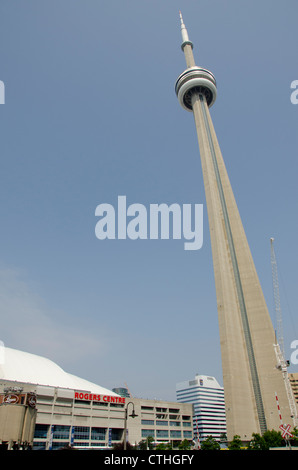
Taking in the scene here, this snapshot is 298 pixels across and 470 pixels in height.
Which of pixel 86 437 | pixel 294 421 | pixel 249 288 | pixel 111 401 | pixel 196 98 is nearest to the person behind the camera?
pixel 294 421

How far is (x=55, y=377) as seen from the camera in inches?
4540

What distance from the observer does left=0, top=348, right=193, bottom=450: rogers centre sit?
7869 cm

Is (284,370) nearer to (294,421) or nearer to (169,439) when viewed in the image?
(294,421)

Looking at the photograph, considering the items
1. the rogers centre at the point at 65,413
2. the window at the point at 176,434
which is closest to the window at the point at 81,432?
the rogers centre at the point at 65,413

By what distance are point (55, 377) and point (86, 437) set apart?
23678 mm

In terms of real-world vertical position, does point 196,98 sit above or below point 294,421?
above

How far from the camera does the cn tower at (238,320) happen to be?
3031 inches

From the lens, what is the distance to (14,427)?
74.9 metres

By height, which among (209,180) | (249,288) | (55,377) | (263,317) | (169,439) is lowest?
(169,439)

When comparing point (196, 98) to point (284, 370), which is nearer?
point (284, 370)

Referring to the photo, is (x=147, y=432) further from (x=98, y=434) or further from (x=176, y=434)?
(x=98, y=434)

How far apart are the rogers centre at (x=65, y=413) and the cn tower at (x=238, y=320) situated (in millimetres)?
28550
